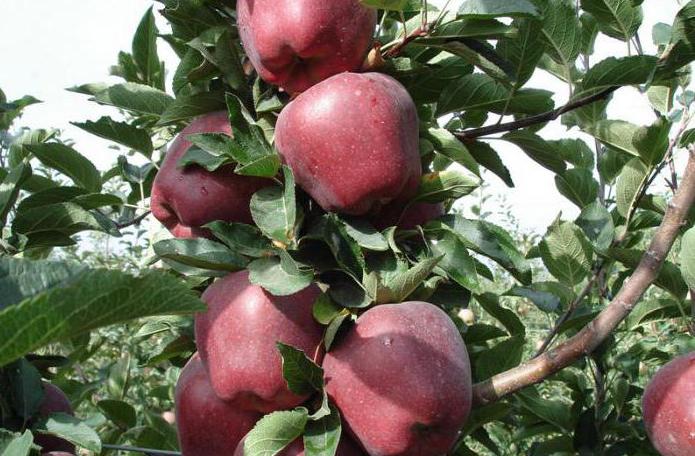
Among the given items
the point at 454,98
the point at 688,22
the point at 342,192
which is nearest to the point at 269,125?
the point at 342,192

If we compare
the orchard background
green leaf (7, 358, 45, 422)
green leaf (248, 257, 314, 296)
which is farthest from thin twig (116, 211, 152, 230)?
green leaf (248, 257, 314, 296)

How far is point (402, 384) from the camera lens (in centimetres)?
98

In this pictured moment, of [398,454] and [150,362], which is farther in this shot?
[150,362]

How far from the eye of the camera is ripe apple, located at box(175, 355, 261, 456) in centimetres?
111

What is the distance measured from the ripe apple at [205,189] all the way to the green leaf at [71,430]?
0.34 meters

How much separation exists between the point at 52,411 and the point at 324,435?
46 centimetres

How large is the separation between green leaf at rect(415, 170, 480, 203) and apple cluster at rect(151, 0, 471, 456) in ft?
0.06

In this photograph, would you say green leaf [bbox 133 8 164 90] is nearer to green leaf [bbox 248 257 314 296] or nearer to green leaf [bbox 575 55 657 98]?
green leaf [bbox 248 257 314 296]

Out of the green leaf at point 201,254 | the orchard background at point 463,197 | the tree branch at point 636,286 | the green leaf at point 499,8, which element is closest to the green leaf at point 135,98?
the orchard background at point 463,197

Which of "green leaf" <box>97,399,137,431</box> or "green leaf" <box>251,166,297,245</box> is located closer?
"green leaf" <box>251,166,297,245</box>

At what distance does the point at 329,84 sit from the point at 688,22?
1.75ft

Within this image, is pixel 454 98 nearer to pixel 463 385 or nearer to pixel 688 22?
pixel 688 22

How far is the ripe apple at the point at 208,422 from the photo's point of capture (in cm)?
111

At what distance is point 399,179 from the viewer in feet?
3.41
